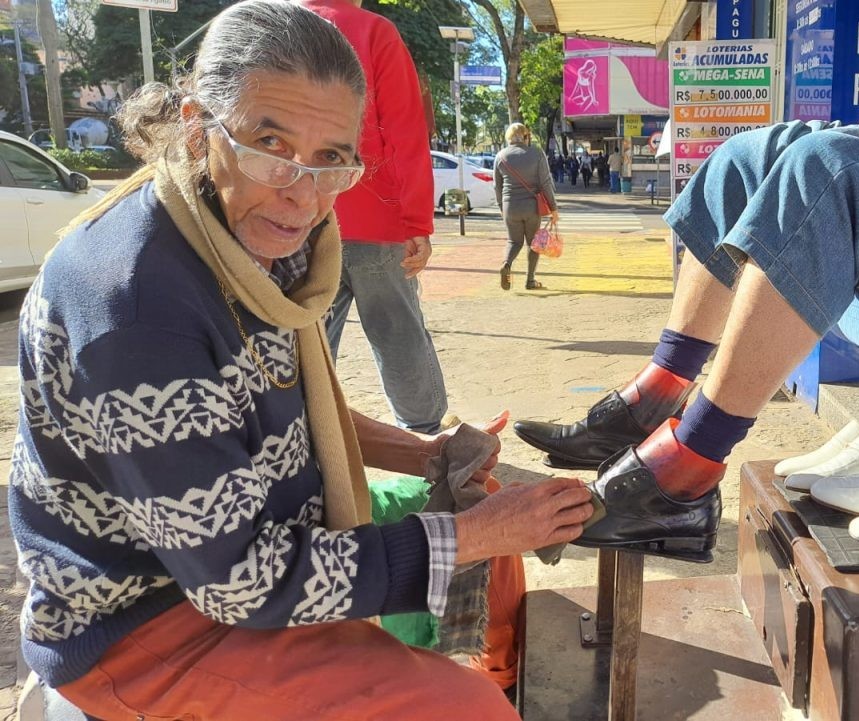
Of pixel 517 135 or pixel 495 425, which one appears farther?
pixel 517 135

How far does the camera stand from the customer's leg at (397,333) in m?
3.12

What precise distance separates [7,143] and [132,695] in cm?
792

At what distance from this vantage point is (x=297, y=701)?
1318mm

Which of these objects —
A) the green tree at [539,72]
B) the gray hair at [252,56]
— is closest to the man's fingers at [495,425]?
the gray hair at [252,56]

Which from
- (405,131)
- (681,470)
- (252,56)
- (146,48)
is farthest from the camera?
(146,48)

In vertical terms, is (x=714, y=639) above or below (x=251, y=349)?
below

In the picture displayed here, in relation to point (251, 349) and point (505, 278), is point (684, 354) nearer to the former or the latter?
point (251, 349)

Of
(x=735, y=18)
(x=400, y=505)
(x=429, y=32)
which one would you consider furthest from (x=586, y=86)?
(x=400, y=505)

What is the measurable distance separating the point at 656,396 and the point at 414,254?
4.29 ft

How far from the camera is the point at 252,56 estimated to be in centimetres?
131

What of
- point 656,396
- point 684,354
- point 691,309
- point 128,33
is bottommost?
point 656,396

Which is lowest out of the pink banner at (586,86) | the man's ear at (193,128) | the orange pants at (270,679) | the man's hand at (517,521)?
the orange pants at (270,679)

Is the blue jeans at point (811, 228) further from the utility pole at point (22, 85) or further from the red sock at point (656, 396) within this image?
the utility pole at point (22, 85)

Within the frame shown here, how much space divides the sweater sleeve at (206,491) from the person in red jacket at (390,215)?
5.64 feet
